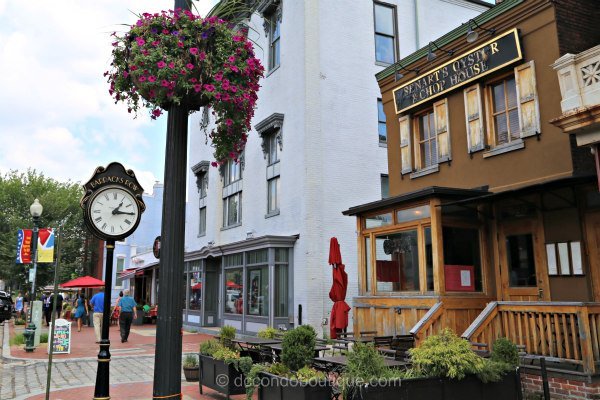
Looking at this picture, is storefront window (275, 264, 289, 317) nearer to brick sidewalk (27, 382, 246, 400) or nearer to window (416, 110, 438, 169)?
window (416, 110, 438, 169)

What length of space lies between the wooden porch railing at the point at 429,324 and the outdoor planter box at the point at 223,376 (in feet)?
10.5

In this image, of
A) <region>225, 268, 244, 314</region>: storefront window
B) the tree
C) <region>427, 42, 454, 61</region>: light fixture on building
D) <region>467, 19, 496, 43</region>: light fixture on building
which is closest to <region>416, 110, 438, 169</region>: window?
<region>427, 42, 454, 61</region>: light fixture on building

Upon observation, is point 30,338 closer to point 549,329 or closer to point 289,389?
point 289,389

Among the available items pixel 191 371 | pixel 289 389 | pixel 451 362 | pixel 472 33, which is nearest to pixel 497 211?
pixel 472 33

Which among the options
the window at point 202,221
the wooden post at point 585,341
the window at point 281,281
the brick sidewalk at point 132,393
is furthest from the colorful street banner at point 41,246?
the wooden post at point 585,341

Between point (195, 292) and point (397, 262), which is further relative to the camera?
point (195, 292)

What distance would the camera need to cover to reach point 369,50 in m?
20.2

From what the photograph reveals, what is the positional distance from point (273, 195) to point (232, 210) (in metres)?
4.13

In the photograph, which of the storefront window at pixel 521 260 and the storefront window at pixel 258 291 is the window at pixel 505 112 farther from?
the storefront window at pixel 258 291

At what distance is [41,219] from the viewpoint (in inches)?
1586

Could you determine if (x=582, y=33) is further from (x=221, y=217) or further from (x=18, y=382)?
(x=221, y=217)

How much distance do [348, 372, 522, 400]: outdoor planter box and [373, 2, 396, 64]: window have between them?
52.8 ft

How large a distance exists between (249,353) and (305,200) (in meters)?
8.94

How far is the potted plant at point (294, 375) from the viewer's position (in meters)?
5.98
